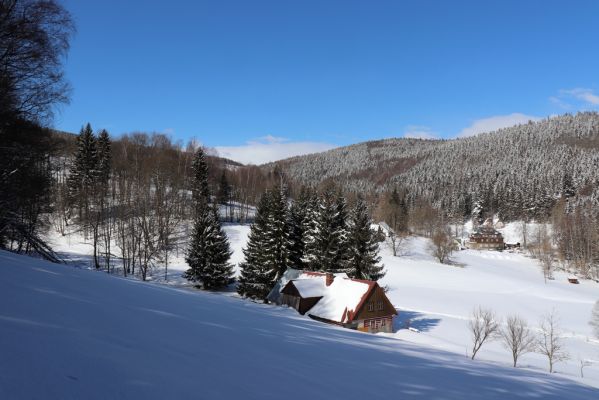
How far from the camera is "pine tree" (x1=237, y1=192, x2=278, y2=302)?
35.8 m

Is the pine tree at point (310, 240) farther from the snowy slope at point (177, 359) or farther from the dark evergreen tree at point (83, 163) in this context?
the snowy slope at point (177, 359)

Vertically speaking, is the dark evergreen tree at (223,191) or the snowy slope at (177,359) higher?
the dark evergreen tree at (223,191)

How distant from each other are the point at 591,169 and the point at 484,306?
154 meters

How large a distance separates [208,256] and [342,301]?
16.0 m

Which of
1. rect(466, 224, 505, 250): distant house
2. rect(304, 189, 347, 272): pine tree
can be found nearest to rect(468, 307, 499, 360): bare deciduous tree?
rect(304, 189, 347, 272): pine tree

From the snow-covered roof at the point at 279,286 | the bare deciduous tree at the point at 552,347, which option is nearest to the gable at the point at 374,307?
the snow-covered roof at the point at 279,286

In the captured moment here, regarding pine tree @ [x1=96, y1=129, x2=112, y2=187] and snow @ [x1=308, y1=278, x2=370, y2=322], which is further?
pine tree @ [x1=96, y1=129, x2=112, y2=187]

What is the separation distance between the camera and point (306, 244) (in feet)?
135

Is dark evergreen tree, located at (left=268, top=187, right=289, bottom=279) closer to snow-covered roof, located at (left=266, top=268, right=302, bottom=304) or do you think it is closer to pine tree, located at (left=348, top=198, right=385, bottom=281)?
snow-covered roof, located at (left=266, top=268, right=302, bottom=304)

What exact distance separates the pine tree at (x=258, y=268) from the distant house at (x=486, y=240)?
3272 inches

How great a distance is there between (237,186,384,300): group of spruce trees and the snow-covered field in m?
3.97

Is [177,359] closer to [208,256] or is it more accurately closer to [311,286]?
[311,286]

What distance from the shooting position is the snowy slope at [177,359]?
3369 millimetres

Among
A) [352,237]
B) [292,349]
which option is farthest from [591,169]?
[292,349]
